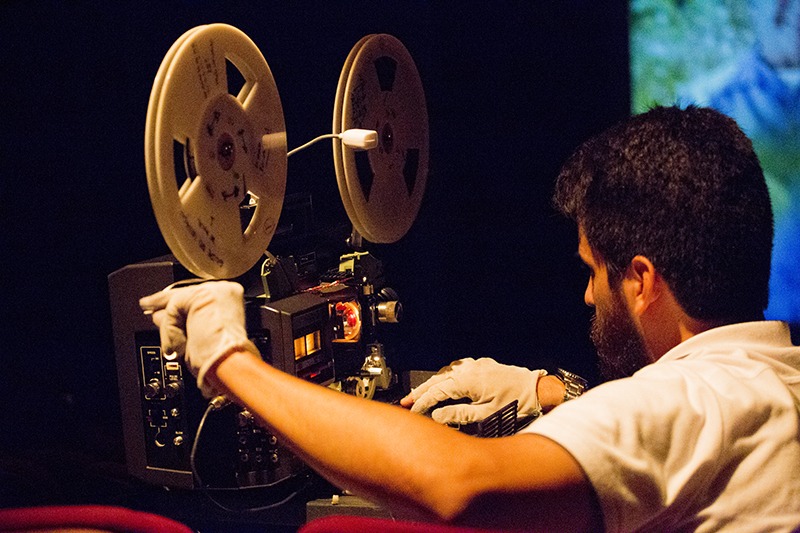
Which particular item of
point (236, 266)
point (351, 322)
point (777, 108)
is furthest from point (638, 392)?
point (777, 108)

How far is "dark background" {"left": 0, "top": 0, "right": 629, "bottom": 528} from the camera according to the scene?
7.98 ft

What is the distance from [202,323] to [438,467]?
0.57 meters

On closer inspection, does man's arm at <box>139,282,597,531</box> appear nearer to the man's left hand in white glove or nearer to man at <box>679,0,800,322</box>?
the man's left hand in white glove

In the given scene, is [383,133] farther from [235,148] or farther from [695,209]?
[695,209]

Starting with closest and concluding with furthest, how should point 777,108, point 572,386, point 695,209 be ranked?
point 695,209
point 572,386
point 777,108

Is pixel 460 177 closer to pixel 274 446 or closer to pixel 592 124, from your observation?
pixel 592 124

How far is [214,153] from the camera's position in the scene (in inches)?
65.3

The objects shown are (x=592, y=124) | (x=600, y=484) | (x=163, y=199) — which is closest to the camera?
(x=600, y=484)

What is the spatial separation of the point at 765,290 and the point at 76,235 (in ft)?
6.22

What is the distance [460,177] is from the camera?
4.02m

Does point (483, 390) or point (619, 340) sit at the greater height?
point (619, 340)

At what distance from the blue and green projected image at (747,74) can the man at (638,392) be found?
2377 millimetres

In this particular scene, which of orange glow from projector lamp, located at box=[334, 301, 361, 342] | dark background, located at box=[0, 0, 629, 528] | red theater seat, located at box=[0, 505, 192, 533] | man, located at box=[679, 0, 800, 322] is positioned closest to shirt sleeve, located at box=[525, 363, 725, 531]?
red theater seat, located at box=[0, 505, 192, 533]

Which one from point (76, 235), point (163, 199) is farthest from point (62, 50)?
point (163, 199)
